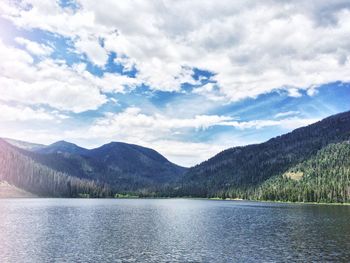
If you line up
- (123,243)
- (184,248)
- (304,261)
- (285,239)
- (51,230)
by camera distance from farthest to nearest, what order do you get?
(51,230)
(285,239)
(123,243)
(184,248)
(304,261)

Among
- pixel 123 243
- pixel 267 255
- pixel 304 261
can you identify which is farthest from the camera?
pixel 123 243

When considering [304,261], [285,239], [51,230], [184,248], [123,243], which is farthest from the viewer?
[51,230]

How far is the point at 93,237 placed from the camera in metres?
88.0

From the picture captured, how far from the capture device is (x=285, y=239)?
8725cm

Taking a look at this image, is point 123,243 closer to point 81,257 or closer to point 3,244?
point 81,257

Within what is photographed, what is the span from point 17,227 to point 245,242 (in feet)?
214

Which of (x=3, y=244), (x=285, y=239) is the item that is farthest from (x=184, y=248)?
(x=3, y=244)

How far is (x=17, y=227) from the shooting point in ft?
338

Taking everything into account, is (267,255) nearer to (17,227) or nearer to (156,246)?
(156,246)

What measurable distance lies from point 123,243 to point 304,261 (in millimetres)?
38753

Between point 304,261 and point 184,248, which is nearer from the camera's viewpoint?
point 304,261

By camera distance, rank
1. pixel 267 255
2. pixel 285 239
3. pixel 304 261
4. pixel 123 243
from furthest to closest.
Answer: pixel 285 239, pixel 123 243, pixel 267 255, pixel 304 261

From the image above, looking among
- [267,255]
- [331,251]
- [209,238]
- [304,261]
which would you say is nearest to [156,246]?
[209,238]

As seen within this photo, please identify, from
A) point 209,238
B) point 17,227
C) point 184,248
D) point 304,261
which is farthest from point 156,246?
point 17,227
